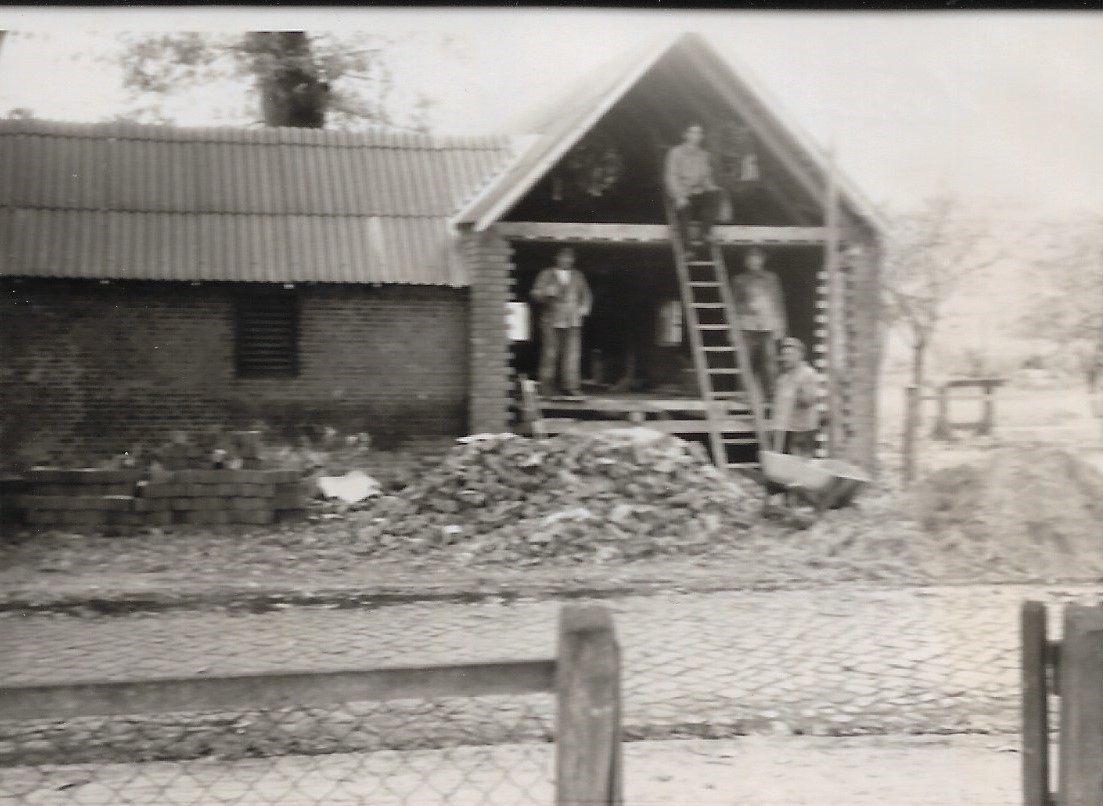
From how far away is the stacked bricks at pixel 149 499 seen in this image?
4.54 metres

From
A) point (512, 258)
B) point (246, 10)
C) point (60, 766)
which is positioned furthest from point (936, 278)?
point (60, 766)

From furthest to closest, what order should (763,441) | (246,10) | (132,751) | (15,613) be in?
1. (763,441)
2. (15,613)
3. (132,751)
4. (246,10)

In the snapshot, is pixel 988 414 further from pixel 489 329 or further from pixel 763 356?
pixel 489 329

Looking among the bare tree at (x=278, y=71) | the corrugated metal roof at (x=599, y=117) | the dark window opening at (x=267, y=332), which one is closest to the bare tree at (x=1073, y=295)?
the corrugated metal roof at (x=599, y=117)

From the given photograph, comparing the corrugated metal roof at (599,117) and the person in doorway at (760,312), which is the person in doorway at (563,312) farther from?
the person in doorway at (760,312)

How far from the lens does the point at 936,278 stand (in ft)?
15.6

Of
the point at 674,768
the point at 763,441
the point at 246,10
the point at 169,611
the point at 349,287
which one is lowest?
the point at 674,768

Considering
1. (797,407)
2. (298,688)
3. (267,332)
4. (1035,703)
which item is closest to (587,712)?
(298,688)

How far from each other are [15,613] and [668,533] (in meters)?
3.43

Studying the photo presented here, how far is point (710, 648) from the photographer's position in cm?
496

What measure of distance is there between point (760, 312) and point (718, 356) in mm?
537

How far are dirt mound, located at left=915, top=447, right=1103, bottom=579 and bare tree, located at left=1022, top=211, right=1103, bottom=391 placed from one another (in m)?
0.54

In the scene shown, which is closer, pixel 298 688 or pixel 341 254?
pixel 298 688

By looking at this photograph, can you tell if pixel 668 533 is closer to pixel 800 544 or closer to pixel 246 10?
pixel 800 544
